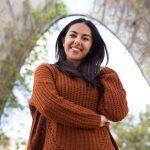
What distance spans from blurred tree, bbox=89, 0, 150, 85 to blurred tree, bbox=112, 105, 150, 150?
0.74m

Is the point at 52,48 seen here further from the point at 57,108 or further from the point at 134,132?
the point at 57,108

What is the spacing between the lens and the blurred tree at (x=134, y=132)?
488cm

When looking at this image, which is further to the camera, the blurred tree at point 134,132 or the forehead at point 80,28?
the blurred tree at point 134,132

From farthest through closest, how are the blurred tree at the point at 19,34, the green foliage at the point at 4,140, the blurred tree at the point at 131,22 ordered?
the green foliage at the point at 4,140, the blurred tree at the point at 19,34, the blurred tree at the point at 131,22

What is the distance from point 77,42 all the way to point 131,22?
283 centimetres

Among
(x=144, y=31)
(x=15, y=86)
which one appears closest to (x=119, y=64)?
(x=144, y=31)

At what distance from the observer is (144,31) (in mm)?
4383

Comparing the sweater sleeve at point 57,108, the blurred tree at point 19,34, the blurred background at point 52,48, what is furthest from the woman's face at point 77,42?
the blurred tree at point 19,34

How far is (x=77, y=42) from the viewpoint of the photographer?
171cm

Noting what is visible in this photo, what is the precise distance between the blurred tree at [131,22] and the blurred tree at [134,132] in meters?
0.74

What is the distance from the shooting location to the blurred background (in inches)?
174

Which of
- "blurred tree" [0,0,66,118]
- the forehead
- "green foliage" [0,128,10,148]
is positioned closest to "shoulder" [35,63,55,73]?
the forehead

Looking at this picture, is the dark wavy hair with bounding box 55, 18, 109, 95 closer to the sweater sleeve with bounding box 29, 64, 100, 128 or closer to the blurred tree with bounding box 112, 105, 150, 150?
the sweater sleeve with bounding box 29, 64, 100, 128

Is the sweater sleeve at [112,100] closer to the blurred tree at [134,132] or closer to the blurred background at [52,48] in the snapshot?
the blurred background at [52,48]
